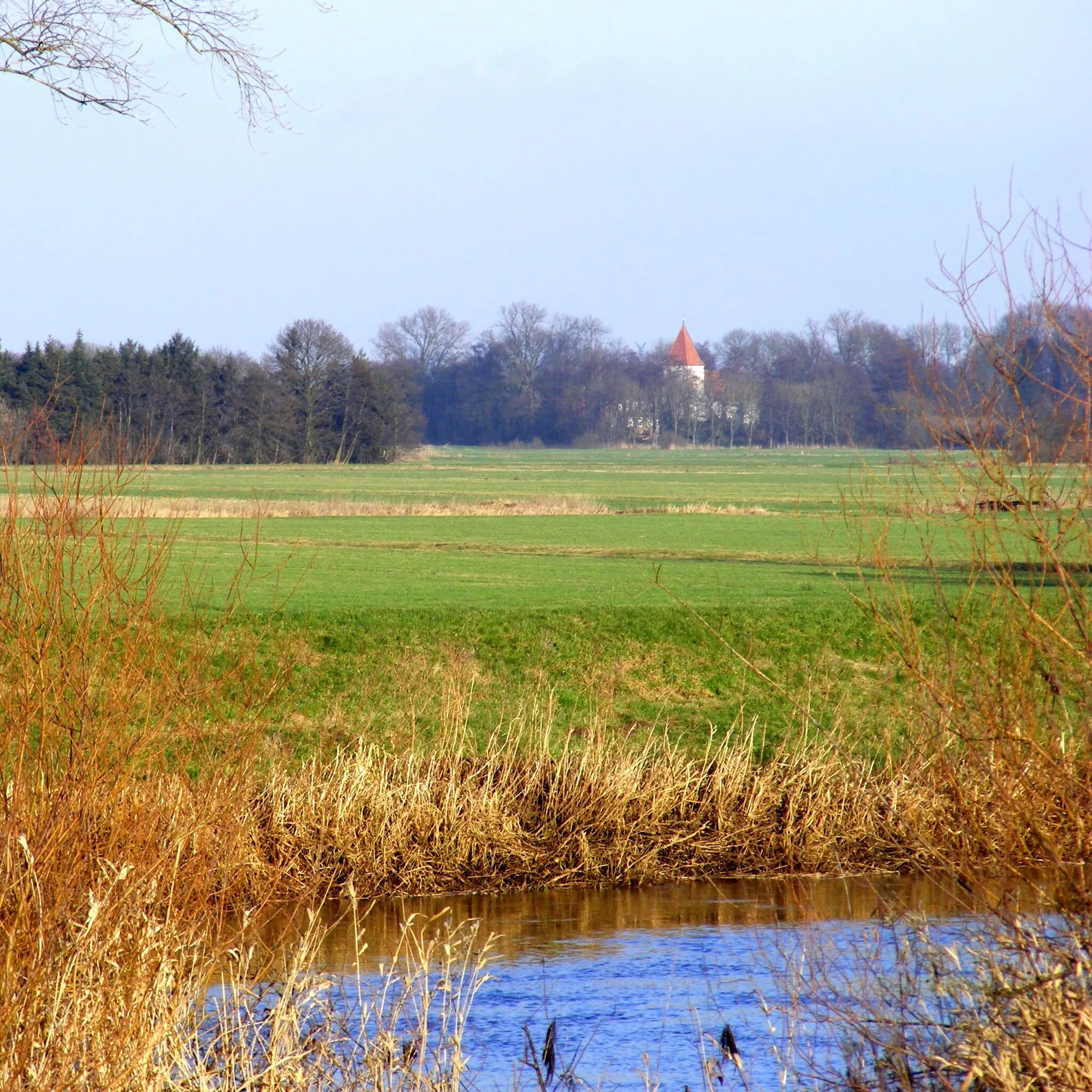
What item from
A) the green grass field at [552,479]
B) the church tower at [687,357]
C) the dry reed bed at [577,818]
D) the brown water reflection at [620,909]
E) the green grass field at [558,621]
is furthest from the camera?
the church tower at [687,357]

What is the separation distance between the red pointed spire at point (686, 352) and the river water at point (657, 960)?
14072 cm

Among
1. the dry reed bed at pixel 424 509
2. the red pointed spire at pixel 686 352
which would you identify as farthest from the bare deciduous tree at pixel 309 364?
the red pointed spire at pixel 686 352

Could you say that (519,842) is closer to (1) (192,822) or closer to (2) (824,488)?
(1) (192,822)

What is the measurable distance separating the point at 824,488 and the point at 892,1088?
6274 cm

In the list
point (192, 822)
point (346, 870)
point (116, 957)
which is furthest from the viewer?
point (346, 870)

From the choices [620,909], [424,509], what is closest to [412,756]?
[620,909]

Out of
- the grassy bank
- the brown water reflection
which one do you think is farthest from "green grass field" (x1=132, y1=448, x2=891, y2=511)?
the brown water reflection

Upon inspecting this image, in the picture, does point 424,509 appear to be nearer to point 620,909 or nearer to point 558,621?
point 558,621

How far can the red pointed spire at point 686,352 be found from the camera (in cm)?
15350

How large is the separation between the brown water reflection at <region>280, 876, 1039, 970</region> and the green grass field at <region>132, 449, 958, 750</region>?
1.87m

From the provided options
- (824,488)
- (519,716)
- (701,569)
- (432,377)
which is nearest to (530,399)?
(432,377)

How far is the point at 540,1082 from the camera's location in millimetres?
5848

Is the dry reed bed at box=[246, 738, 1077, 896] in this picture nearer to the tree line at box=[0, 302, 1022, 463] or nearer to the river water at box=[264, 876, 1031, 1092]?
the river water at box=[264, 876, 1031, 1092]

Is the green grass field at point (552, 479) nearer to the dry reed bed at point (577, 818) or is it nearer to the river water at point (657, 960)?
the dry reed bed at point (577, 818)
